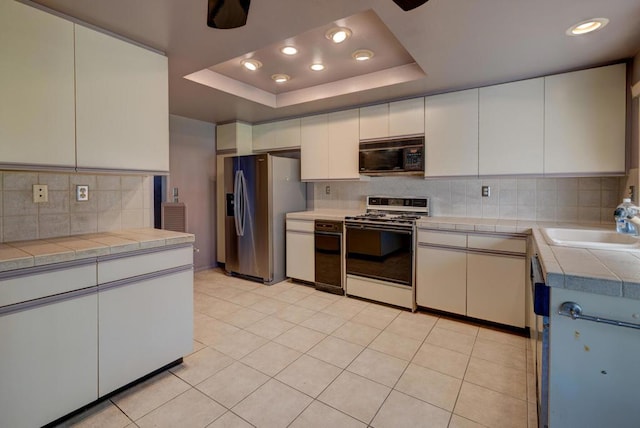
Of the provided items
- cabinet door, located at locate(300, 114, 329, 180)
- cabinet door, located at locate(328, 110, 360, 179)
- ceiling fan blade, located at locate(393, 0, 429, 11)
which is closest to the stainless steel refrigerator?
cabinet door, located at locate(300, 114, 329, 180)

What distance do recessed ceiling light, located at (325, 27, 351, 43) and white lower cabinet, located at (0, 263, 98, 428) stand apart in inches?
84.9

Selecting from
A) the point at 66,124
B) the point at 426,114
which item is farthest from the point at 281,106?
the point at 66,124

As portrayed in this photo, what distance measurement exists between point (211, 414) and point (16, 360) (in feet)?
3.11

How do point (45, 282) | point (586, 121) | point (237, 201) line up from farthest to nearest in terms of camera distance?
point (237, 201), point (586, 121), point (45, 282)

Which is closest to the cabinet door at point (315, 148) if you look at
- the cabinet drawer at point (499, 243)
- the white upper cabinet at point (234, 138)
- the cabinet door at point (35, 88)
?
the white upper cabinet at point (234, 138)

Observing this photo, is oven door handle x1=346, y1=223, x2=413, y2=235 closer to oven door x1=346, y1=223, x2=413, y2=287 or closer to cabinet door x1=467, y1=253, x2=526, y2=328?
oven door x1=346, y1=223, x2=413, y2=287

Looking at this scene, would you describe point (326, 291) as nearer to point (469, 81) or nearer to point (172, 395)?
point (172, 395)

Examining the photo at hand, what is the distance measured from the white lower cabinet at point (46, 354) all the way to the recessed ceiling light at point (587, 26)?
317 centimetres

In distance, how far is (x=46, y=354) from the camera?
154 centimetres

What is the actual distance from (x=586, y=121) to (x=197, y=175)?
430cm

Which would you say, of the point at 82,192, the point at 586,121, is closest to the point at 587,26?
the point at 586,121

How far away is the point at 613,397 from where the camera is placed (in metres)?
1.09

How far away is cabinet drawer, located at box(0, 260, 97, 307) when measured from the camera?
1432mm

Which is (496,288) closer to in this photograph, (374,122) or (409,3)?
(374,122)
